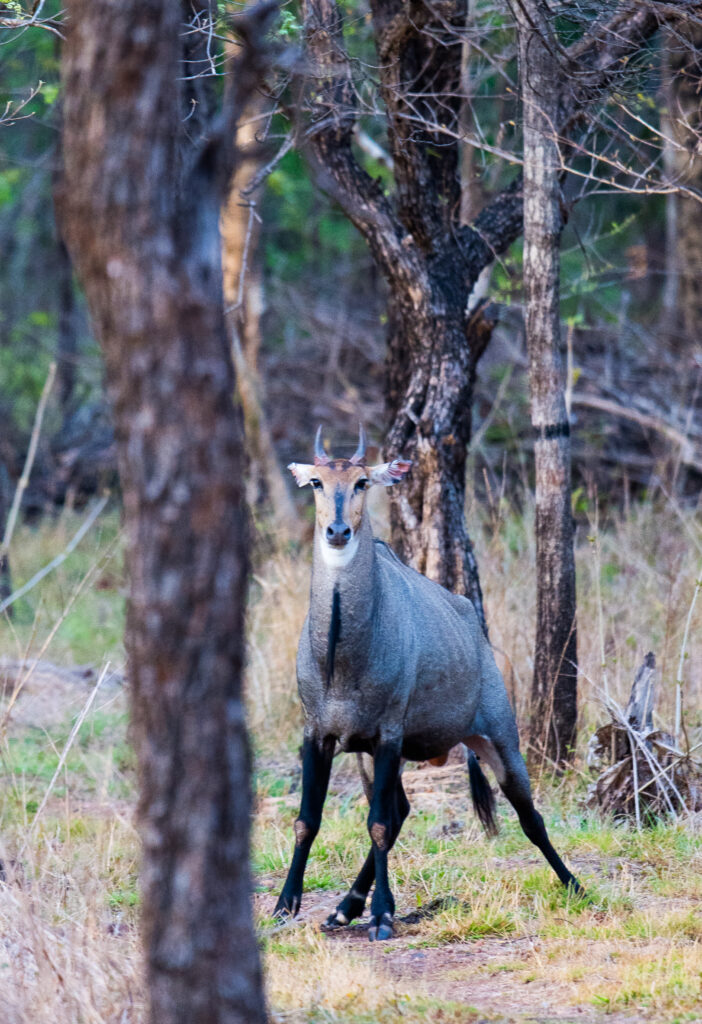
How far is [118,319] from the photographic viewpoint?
8.98 feet

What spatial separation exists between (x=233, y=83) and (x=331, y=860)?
464cm

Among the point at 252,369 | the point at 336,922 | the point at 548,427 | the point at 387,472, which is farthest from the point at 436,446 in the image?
the point at 252,369

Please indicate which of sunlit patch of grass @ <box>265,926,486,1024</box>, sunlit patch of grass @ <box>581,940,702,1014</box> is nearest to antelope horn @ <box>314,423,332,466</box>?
sunlit patch of grass @ <box>265,926,486,1024</box>

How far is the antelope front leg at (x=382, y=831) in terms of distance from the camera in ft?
16.9

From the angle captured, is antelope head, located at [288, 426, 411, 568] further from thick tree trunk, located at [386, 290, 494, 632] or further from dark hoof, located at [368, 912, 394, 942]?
thick tree trunk, located at [386, 290, 494, 632]

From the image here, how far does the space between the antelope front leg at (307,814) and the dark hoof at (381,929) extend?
34 centimetres

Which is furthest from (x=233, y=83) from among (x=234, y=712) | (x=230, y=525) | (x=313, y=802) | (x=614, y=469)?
(x=614, y=469)

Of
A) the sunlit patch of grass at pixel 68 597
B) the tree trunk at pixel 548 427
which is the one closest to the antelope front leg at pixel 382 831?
the tree trunk at pixel 548 427

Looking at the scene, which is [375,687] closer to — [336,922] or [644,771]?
[336,922]

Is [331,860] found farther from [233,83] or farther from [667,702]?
[233,83]

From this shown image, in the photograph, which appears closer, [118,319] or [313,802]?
[118,319]

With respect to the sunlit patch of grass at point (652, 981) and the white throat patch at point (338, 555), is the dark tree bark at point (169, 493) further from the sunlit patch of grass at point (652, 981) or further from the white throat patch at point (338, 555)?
the white throat patch at point (338, 555)

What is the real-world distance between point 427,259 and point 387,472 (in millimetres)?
2547

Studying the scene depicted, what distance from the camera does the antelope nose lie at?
5332mm
